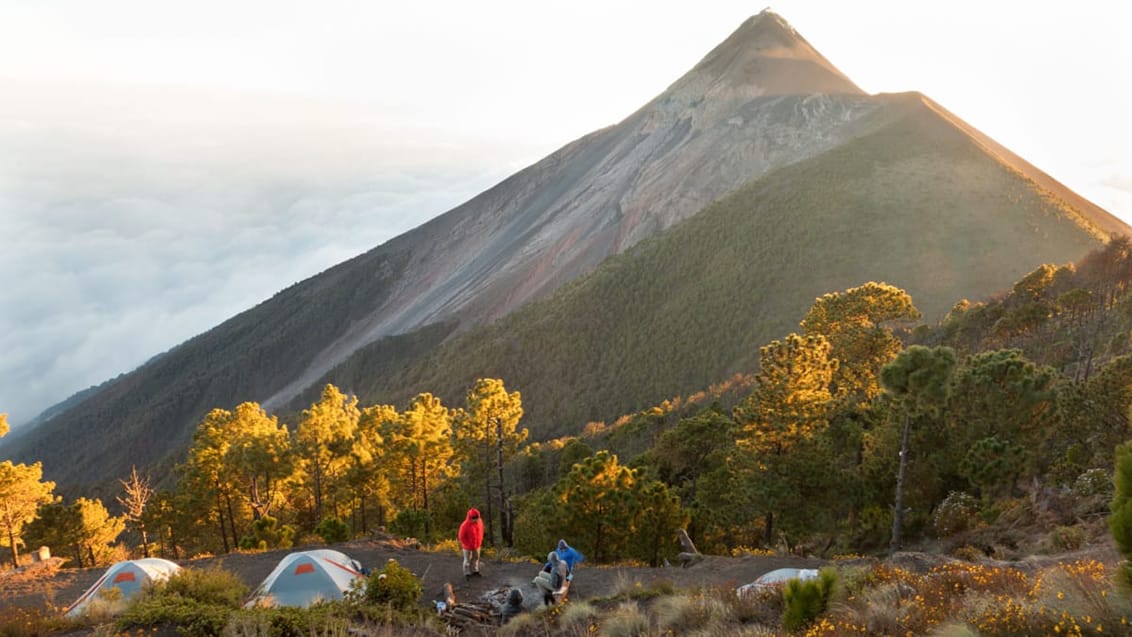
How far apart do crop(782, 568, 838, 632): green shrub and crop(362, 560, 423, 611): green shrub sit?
7.77 metres

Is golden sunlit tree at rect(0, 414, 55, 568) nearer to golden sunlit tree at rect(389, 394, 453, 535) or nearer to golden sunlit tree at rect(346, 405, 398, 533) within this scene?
golden sunlit tree at rect(346, 405, 398, 533)

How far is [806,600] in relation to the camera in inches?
294

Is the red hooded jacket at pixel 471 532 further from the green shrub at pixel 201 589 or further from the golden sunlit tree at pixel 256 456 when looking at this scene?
the golden sunlit tree at pixel 256 456

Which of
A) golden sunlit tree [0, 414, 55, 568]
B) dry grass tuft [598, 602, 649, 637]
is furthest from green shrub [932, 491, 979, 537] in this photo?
golden sunlit tree [0, 414, 55, 568]

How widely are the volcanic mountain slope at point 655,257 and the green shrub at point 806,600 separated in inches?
2164

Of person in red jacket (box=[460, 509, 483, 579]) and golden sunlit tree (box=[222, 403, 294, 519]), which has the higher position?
golden sunlit tree (box=[222, 403, 294, 519])

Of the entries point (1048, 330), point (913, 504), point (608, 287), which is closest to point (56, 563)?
point (913, 504)

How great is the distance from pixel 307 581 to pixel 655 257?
72969 millimetres

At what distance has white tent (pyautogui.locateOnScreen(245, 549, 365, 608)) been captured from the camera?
1379cm

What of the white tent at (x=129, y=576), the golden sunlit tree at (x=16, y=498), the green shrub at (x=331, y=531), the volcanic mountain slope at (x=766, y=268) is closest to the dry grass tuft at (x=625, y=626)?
the white tent at (x=129, y=576)

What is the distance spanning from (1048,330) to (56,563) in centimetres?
5138

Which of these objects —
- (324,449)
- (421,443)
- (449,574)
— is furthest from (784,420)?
(324,449)

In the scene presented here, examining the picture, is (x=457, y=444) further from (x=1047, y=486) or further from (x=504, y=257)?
(x=504, y=257)

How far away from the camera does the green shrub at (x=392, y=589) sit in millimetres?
12500
